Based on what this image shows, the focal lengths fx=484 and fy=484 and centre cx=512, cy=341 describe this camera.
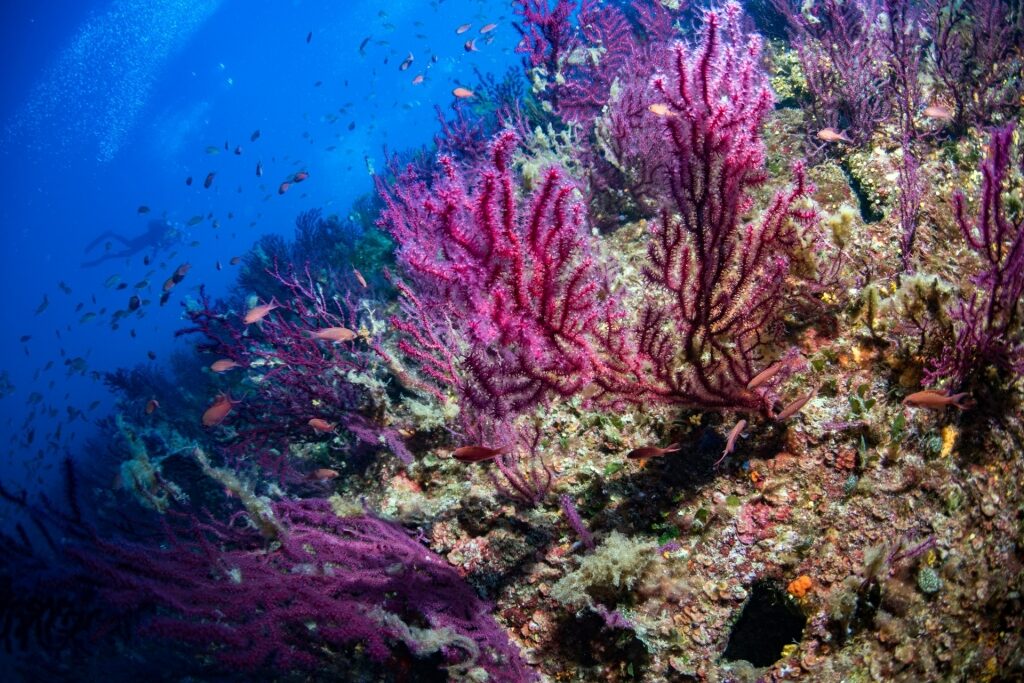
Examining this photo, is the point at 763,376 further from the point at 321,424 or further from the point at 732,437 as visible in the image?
the point at 321,424

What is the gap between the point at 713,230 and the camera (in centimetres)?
201

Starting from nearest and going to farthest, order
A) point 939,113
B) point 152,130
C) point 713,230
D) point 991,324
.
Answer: point 713,230 < point 991,324 < point 939,113 < point 152,130

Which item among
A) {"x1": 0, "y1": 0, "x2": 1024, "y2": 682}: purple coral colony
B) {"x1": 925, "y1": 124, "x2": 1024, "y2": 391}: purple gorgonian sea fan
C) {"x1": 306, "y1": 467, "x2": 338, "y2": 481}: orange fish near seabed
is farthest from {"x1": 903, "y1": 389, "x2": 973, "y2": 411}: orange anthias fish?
{"x1": 306, "y1": 467, "x2": 338, "y2": 481}: orange fish near seabed

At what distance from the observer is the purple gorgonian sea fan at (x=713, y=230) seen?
1.82 metres

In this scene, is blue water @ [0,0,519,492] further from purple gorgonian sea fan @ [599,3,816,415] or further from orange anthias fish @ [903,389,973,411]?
orange anthias fish @ [903,389,973,411]

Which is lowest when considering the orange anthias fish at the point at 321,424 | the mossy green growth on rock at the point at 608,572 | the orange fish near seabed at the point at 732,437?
the mossy green growth on rock at the point at 608,572

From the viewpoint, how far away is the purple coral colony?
210cm

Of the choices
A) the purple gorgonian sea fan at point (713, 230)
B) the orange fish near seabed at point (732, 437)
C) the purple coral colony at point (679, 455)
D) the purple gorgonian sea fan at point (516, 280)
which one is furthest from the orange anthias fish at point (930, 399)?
the purple gorgonian sea fan at point (516, 280)

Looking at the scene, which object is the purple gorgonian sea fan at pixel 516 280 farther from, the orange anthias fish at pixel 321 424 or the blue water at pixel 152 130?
the blue water at pixel 152 130

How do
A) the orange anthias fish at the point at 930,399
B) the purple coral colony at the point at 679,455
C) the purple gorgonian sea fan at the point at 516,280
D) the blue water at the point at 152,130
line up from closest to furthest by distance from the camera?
the purple gorgonian sea fan at the point at 516,280 → the purple coral colony at the point at 679,455 → the orange anthias fish at the point at 930,399 → the blue water at the point at 152,130

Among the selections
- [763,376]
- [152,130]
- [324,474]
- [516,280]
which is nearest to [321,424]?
[324,474]

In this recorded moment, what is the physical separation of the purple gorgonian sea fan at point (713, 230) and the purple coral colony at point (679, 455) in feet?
0.04

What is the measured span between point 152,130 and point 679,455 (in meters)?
80.2

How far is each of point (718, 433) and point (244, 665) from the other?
2812 mm
